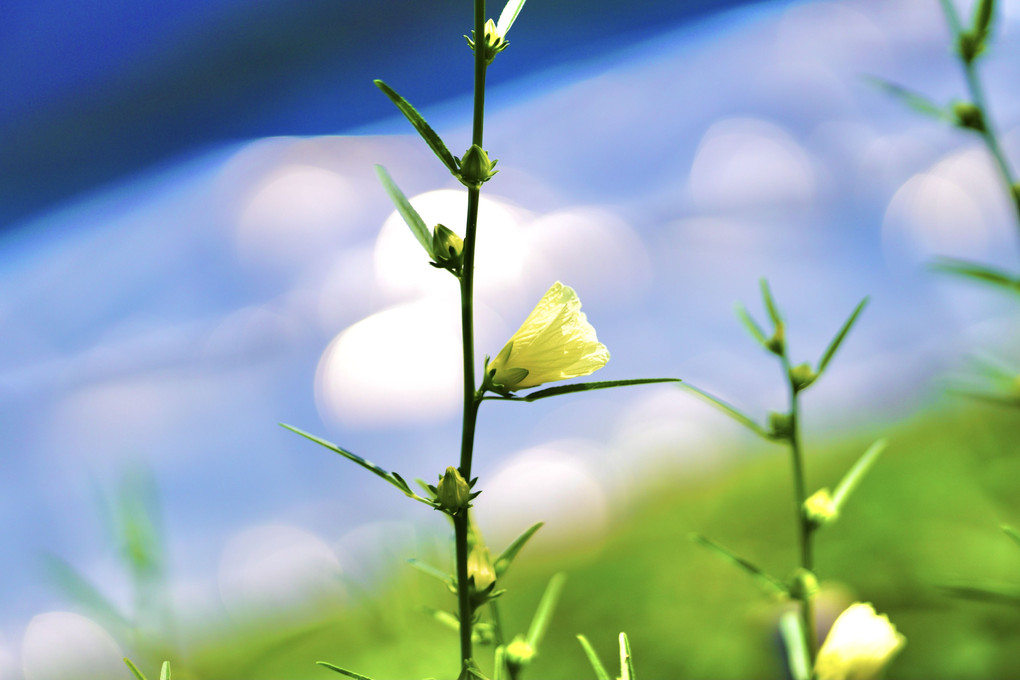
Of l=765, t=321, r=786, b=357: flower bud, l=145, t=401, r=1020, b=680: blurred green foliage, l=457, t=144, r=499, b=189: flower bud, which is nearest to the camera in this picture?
l=457, t=144, r=499, b=189: flower bud

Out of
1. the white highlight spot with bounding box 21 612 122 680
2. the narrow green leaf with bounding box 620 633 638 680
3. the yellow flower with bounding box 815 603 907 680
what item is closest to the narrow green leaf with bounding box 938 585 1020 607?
the yellow flower with bounding box 815 603 907 680

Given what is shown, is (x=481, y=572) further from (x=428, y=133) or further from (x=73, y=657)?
(x=73, y=657)

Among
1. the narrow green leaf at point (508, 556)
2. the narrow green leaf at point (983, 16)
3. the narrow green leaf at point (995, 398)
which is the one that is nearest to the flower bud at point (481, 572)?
the narrow green leaf at point (508, 556)

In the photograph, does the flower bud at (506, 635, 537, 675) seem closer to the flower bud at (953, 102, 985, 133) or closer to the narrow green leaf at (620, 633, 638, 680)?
the narrow green leaf at (620, 633, 638, 680)

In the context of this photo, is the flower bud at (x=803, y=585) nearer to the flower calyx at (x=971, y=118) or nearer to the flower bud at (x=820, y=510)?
the flower bud at (x=820, y=510)

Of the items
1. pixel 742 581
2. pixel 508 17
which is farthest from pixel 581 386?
pixel 742 581

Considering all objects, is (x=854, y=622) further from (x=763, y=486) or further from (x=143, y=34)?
(x=143, y=34)

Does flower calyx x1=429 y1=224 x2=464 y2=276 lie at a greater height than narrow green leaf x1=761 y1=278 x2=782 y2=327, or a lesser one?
greater
